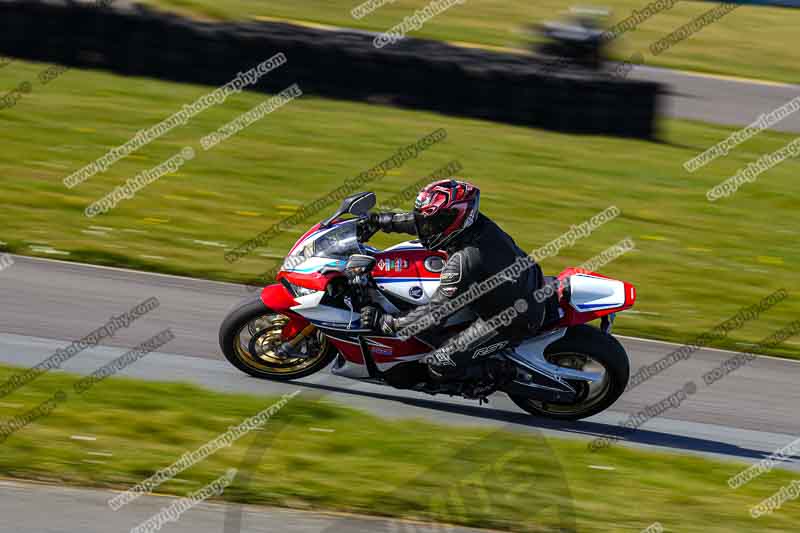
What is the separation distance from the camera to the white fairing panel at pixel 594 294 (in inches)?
322

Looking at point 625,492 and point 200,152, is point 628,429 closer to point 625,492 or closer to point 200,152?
point 625,492

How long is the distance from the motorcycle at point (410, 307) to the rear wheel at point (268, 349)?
12 centimetres

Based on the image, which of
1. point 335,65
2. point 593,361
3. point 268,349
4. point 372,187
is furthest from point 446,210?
point 335,65

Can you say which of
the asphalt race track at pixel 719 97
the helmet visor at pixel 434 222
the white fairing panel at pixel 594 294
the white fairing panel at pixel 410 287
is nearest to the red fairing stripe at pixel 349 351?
the white fairing panel at pixel 410 287

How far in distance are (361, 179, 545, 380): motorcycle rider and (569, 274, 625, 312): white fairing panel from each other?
0.31 m

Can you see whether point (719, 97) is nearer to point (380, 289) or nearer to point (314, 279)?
point (380, 289)

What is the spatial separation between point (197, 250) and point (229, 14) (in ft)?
54.2

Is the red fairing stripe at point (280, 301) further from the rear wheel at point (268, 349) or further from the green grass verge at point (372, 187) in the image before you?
the green grass verge at point (372, 187)

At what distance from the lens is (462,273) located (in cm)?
776

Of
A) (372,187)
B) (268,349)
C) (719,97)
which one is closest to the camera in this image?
(268,349)

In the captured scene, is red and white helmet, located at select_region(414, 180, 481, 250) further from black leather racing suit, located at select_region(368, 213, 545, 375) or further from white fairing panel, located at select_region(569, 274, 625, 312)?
white fairing panel, located at select_region(569, 274, 625, 312)

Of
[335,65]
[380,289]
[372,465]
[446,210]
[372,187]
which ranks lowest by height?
[372,187]

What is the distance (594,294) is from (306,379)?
96.2 inches

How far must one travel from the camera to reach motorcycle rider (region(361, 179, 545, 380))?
776cm
